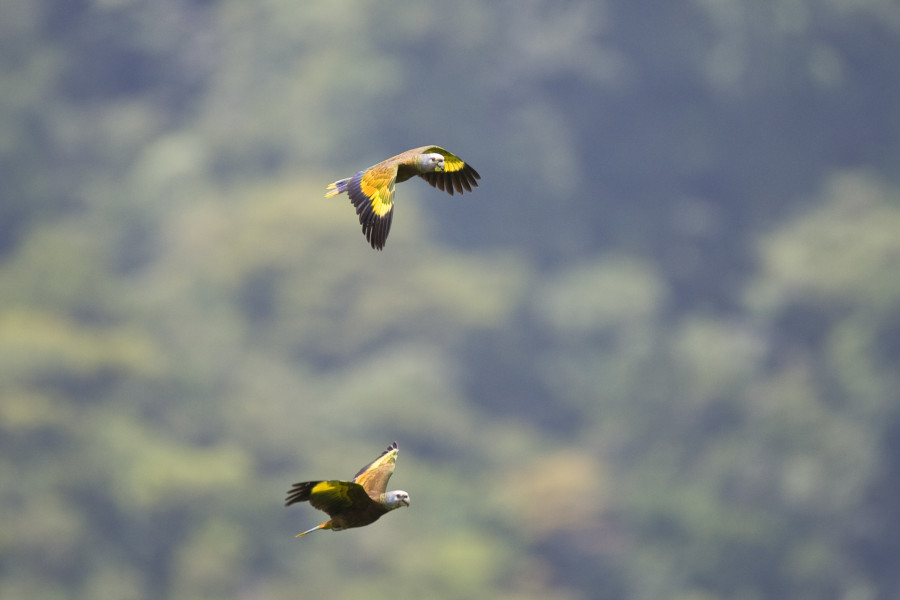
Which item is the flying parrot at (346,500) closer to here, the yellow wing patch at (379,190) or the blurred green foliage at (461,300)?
the yellow wing patch at (379,190)

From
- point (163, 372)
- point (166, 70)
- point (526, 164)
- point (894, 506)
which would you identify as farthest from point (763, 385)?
point (166, 70)

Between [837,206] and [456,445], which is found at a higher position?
[837,206]

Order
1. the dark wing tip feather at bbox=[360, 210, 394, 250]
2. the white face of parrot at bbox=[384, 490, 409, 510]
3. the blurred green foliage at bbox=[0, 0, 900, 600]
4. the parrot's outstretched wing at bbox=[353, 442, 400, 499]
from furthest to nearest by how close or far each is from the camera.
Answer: the blurred green foliage at bbox=[0, 0, 900, 600]
the dark wing tip feather at bbox=[360, 210, 394, 250]
the parrot's outstretched wing at bbox=[353, 442, 400, 499]
the white face of parrot at bbox=[384, 490, 409, 510]

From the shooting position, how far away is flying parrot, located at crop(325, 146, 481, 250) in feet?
24.8

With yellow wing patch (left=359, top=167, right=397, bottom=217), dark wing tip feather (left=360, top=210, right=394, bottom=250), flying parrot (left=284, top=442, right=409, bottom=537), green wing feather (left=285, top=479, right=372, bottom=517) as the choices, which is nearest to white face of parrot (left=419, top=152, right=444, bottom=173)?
yellow wing patch (left=359, top=167, right=397, bottom=217)

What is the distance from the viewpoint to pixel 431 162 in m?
7.95

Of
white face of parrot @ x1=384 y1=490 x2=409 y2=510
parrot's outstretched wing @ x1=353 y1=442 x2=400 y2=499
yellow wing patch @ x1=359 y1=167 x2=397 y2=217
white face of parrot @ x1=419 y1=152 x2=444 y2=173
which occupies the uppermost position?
white face of parrot @ x1=419 y1=152 x2=444 y2=173

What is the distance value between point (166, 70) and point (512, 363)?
21.4 metres

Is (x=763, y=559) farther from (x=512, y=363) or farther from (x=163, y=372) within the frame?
(x=163, y=372)

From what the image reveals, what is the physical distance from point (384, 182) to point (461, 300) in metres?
41.7

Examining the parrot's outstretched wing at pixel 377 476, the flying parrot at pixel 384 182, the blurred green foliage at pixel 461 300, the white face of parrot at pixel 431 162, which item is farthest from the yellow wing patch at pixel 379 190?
the blurred green foliage at pixel 461 300

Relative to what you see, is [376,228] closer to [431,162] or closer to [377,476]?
[431,162]

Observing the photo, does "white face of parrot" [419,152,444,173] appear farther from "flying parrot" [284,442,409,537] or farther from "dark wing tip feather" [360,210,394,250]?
"flying parrot" [284,442,409,537]

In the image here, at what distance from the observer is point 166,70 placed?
198 ft
